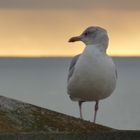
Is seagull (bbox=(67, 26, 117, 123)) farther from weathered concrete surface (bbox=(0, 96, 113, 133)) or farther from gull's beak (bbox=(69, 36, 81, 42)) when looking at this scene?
weathered concrete surface (bbox=(0, 96, 113, 133))

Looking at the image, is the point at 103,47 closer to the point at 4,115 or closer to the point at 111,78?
the point at 111,78

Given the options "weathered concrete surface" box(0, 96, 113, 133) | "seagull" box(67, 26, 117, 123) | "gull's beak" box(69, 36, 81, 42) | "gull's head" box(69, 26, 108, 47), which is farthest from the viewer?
"gull's beak" box(69, 36, 81, 42)

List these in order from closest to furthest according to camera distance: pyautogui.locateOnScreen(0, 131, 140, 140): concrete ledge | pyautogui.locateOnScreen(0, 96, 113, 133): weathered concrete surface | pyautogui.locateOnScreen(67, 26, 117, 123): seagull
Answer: pyautogui.locateOnScreen(0, 131, 140, 140): concrete ledge
pyautogui.locateOnScreen(0, 96, 113, 133): weathered concrete surface
pyautogui.locateOnScreen(67, 26, 117, 123): seagull

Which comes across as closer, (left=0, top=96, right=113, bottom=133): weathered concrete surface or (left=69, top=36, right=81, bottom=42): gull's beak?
(left=0, top=96, right=113, bottom=133): weathered concrete surface

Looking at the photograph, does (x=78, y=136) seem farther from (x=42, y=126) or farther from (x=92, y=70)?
(x=92, y=70)

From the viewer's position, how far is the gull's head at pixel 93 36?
873 centimetres

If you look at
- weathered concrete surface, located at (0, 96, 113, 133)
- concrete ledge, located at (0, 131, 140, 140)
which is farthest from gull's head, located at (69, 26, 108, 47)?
concrete ledge, located at (0, 131, 140, 140)

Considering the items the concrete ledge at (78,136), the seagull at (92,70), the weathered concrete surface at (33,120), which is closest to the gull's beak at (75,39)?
the seagull at (92,70)

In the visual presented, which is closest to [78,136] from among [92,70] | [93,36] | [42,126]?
[42,126]

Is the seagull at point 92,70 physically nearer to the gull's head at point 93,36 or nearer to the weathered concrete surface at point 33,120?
the gull's head at point 93,36

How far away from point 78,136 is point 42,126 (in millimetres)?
891

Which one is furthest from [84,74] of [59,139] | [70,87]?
[59,139]

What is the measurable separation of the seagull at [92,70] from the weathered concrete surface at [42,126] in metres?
2.68

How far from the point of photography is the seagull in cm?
812
